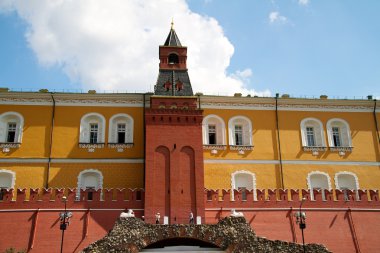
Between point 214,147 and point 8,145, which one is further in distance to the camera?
point 214,147

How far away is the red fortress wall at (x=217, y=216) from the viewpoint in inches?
1043

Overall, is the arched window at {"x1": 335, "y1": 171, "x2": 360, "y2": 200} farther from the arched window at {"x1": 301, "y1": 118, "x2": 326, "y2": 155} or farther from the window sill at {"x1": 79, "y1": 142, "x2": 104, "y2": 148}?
the window sill at {"x1": 79, "y1": 142, "x2": 104, "y2": 148}

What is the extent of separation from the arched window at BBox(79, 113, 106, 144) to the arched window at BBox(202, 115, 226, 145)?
7222 millimetres

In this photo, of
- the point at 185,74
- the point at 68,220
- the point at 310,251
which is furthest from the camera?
the point at 185,74

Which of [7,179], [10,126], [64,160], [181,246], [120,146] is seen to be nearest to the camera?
[181,246]

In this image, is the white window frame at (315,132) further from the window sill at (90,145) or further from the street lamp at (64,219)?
the street lamp at (64,219)

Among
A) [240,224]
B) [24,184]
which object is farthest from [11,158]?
[240,224]

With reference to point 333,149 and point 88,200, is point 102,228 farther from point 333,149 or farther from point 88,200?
point 333,149

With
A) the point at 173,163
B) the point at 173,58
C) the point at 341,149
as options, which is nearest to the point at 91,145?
the point at 173,163

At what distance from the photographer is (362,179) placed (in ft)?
111

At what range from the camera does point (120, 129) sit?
33.8 m

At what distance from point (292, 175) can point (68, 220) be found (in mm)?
15714

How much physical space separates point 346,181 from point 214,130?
10.1 metres

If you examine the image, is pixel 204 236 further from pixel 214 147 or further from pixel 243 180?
pixel 214 147
